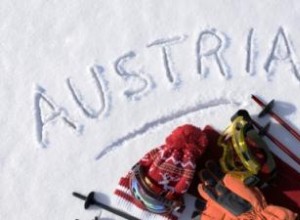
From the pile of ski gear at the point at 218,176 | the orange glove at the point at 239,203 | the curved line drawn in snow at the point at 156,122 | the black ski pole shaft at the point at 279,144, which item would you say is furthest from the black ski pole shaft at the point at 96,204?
the black ski pole shaft at the point at 279,144

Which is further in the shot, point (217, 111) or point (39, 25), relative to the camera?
point (39, 25)

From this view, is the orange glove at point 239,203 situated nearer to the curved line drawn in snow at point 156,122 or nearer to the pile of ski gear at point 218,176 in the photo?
the pile of ski gear at point 218,176

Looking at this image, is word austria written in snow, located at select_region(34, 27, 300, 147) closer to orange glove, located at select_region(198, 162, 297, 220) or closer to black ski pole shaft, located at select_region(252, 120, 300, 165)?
black ski pole shaft, located at select_region(252, 120, 300, 165)

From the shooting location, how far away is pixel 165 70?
2.17 metres

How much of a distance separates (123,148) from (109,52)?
0.34 metres

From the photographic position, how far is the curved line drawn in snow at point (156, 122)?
6.95 feet

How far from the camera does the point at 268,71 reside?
6.93 ft

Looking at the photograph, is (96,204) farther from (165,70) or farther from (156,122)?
(165,70)

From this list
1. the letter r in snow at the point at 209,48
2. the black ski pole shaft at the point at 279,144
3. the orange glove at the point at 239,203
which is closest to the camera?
the orange glove at the point at 239,203

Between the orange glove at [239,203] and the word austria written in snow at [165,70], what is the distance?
1.29ft

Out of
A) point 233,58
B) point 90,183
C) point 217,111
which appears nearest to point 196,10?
point 233,58

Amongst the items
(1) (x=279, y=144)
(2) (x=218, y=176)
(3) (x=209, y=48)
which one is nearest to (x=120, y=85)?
(3) (x=209, y=48)

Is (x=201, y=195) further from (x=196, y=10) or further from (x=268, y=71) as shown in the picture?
(x=196, y=10)

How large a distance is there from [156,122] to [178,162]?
0.20 metres
